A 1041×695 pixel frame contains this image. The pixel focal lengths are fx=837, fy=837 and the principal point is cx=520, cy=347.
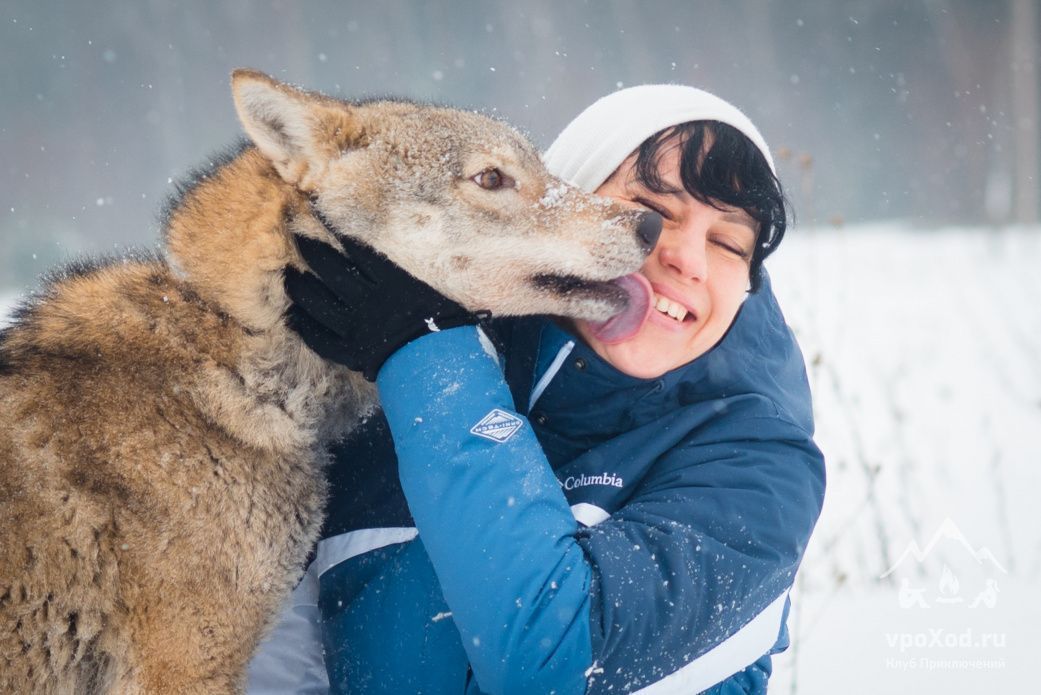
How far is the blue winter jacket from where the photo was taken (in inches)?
75.0

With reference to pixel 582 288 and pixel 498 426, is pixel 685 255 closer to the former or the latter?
pixel 582 288

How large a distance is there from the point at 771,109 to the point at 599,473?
25158 millimetres

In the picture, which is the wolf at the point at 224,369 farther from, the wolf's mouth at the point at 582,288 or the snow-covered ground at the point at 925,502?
the snow-covered ground at the point at 925,502

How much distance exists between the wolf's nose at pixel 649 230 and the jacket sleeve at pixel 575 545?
1.79ft

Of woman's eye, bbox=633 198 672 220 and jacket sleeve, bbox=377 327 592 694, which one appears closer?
jacket sleeve, bbox=377 327 592 694

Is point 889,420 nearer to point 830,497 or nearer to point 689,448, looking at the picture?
point 830,497

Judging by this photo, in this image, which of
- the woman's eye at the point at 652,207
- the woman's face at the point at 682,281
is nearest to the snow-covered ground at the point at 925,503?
the woman's face at the point at 682,281

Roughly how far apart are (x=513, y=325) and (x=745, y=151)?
2.81ft

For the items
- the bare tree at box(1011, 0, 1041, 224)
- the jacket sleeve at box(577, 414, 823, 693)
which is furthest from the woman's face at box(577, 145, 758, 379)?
the bare tree at box(1011, 0, 1041, 224)

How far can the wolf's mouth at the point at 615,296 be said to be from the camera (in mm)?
2377

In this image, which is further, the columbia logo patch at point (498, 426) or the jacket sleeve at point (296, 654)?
the jacket sleeve at point (296, 654)

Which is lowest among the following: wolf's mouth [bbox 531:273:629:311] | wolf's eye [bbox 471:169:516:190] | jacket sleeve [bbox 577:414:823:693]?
jacket sleeve [bbox 577:414:823:693]
